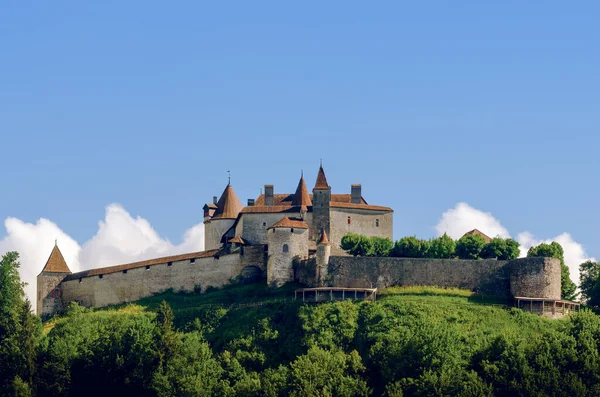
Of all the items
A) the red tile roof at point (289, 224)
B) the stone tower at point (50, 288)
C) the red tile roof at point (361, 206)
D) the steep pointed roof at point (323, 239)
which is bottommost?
the stone tower at point (50, 288)

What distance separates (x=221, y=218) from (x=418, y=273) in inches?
742

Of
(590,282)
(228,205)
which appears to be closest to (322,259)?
(228,205)

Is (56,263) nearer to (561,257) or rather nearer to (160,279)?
(160,279)

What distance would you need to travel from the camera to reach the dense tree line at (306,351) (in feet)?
286

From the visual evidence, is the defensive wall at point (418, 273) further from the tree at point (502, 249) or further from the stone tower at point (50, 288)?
the stone tower at point (50, 288)

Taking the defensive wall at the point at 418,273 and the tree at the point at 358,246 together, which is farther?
the tree at the point at 358,246

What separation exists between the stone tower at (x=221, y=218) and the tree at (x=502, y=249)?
768 inches

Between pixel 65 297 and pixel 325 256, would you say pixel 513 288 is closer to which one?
pixel 325 256

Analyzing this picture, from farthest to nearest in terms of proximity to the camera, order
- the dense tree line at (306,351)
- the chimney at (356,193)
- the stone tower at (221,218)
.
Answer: the chimney at (356,193) < the stone tower at (221,218) < the dense tree line at (306,351)

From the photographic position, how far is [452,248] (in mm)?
109438

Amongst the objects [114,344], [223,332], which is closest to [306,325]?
[223,332]

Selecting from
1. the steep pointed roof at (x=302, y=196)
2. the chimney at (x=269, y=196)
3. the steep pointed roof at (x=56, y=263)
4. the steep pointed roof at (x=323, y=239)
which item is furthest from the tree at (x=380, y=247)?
the steep pointed roof at (x=56, y=263)

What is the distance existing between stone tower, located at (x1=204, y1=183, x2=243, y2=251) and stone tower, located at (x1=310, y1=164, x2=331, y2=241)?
7477mm

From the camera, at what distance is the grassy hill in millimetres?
86938
